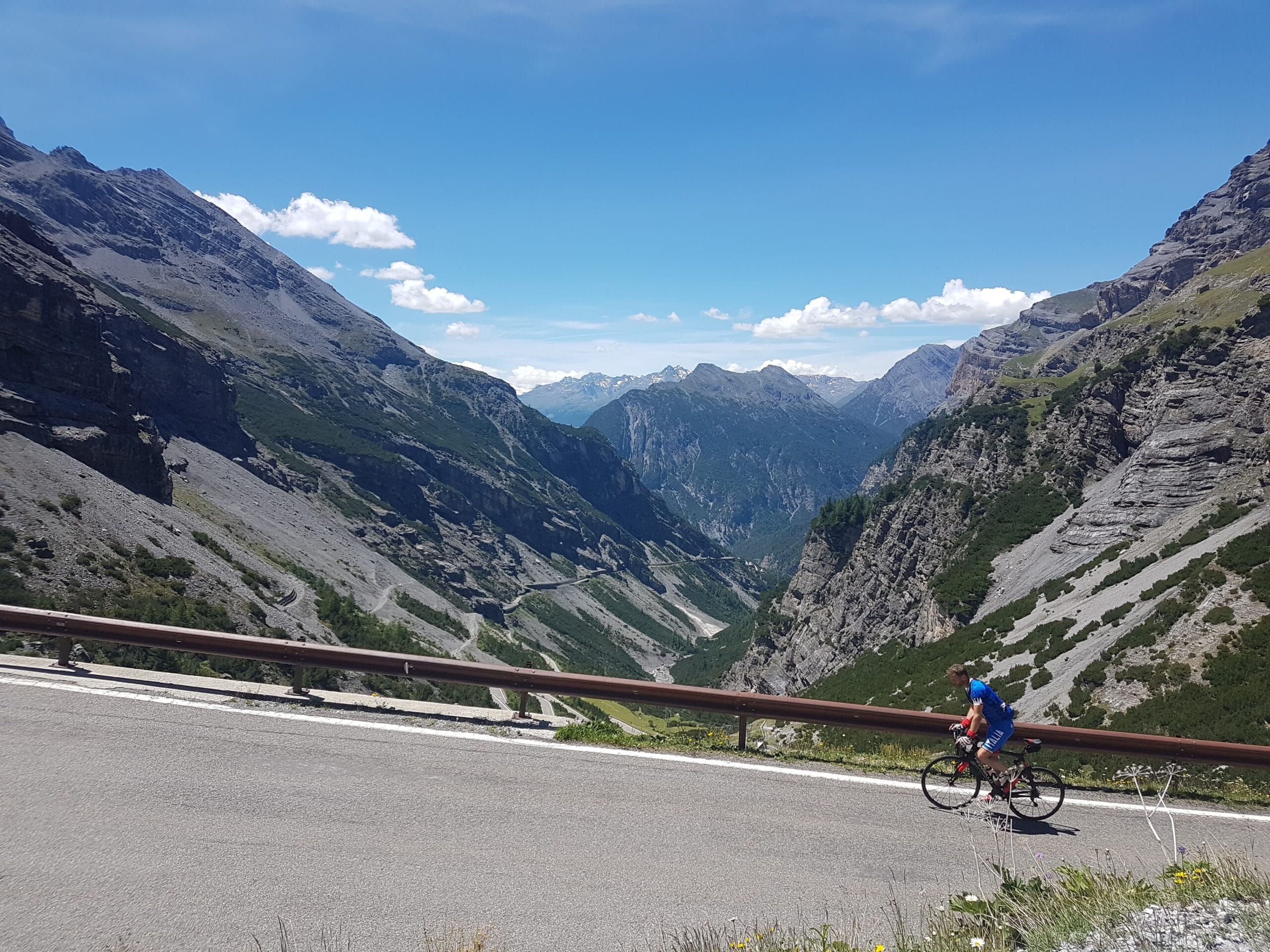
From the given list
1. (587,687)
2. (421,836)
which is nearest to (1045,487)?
(587,687)

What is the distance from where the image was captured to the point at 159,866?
747 cm

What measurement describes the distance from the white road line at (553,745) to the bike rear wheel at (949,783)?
29 centimetres

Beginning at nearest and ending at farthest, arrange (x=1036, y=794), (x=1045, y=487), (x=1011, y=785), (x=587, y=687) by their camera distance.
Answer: (x=1011, y=785)
(x=1036, y=794)
(x=587, y=687)
(x=1045, y=487)

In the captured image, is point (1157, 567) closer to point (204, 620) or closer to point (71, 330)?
point (204, 620)

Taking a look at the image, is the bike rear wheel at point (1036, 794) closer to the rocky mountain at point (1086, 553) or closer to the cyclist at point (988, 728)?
the cyclist at point (988, 728)

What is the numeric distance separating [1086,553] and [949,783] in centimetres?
6640

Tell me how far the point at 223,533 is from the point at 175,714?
105643 millimetres

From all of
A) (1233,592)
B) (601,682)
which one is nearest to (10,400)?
(601,682)

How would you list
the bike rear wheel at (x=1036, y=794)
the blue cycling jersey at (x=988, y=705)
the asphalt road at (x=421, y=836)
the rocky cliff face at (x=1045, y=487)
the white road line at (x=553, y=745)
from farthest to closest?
the rocky cliff face at (x=1045, y=487)
the white road line at (x=553, y=745)
the blue cycling jersey at (x=988, y=705)
the bike rear wheel at (x=1036, y=794)
the asphalt road at (x=421, y=836)

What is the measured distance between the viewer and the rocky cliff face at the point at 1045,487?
60625mm

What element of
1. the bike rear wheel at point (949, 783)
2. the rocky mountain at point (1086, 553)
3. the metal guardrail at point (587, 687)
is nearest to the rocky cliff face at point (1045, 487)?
the rocky mountain at point (1086, 553)

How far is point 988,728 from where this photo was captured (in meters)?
10.4

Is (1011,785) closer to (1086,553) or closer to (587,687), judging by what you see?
(587,687)

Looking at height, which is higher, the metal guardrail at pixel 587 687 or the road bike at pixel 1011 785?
the metal guardrail at pixel 587 687
